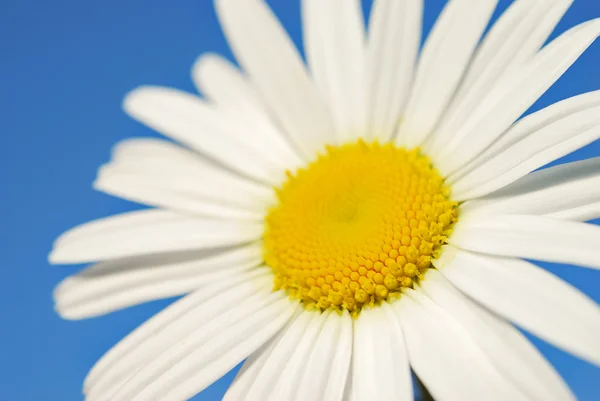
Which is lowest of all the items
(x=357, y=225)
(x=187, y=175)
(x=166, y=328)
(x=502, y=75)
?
(x=166, y=328)

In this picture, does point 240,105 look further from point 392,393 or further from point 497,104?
point 392,393

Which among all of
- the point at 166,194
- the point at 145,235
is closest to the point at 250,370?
the point at 145,235

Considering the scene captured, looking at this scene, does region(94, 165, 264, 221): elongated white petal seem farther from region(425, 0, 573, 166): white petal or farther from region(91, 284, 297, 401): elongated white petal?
region(425, 0, 573, 166): white petal

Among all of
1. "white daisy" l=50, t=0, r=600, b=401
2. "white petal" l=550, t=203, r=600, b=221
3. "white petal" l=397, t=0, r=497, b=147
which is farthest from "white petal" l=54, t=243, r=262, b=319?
"white petal" l=550, t=203, r=600, b=221

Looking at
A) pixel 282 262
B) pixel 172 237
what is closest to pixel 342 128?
pixel 282 262

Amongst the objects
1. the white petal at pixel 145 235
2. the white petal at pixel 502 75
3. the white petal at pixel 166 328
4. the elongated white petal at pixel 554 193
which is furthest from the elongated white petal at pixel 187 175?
the elongated white petal at pixel 554 193

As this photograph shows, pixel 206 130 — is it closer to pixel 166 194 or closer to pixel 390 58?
pixel 166 194
